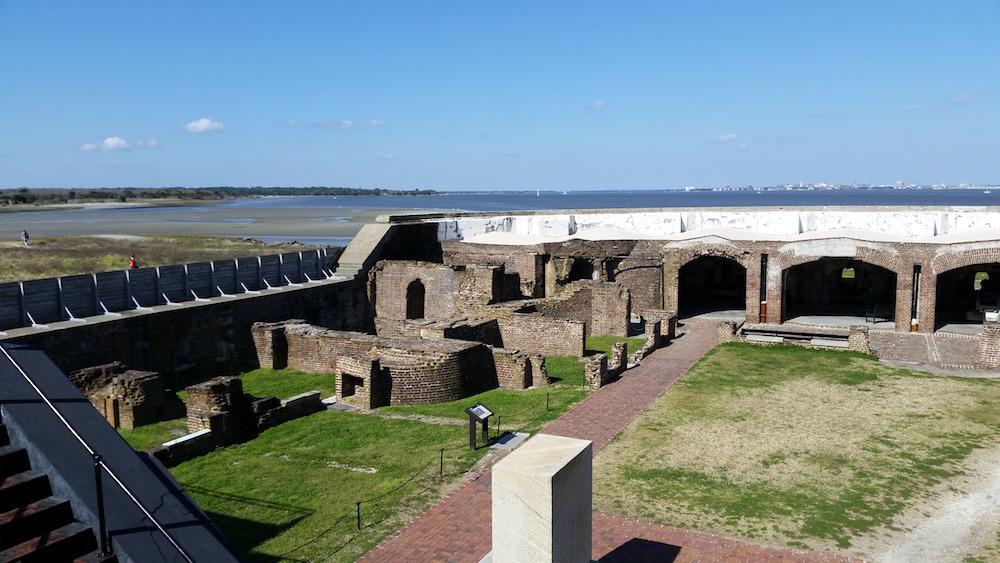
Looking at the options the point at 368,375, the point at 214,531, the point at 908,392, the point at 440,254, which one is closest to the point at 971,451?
the point at 908,392

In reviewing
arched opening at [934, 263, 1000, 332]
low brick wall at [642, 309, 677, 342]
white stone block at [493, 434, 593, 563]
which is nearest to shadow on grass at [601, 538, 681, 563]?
white stone block at [493, 434, 593, 563]

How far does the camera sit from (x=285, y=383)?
56.8ft

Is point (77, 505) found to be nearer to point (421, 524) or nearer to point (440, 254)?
point (421, 524)

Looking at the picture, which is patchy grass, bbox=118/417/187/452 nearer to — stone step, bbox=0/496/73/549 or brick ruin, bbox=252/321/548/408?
brick ruin, bbox=252/321/548/408

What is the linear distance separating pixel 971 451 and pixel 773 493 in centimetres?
411

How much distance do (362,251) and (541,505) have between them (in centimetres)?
1969

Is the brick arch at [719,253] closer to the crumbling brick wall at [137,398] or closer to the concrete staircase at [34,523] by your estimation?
the crumbling brick wall at [137,398]

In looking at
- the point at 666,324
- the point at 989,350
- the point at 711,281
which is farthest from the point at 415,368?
the point at 711,281

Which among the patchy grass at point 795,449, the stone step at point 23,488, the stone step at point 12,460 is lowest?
the patchy grass at point 795,449

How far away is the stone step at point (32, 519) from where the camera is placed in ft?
13.4

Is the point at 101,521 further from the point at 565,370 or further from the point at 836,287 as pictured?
the point at 836,287

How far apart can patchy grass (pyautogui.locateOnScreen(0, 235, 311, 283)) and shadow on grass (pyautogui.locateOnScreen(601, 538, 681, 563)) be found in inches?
1268

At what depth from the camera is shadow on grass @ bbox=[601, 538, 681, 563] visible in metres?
8.48

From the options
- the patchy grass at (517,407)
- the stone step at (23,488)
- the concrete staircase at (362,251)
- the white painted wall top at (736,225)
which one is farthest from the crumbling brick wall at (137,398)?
the white painted wall top at (736,225)
